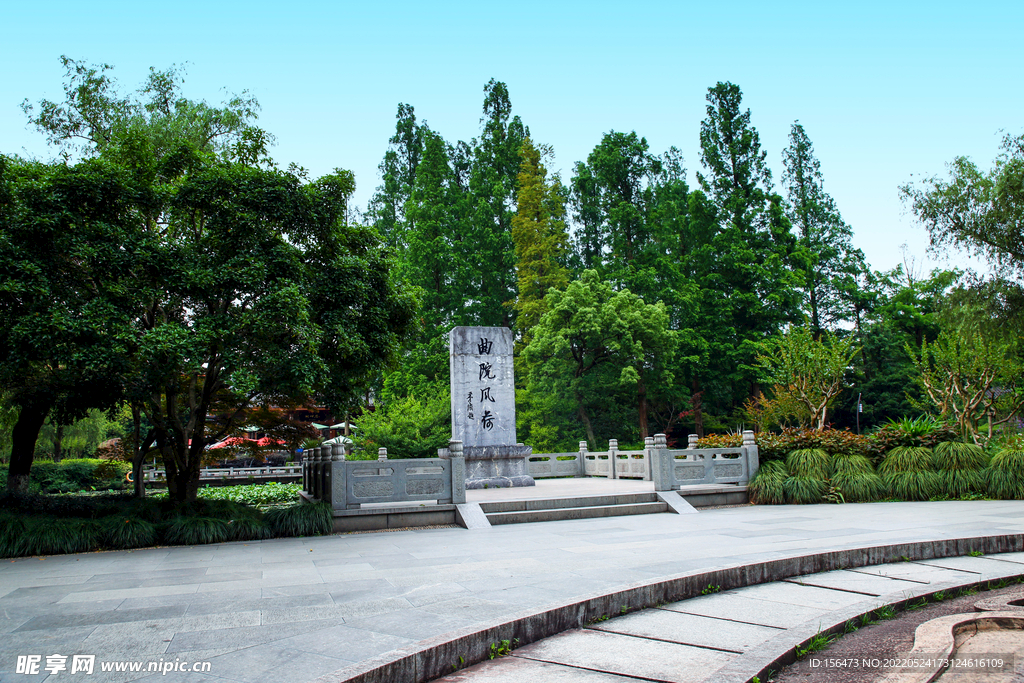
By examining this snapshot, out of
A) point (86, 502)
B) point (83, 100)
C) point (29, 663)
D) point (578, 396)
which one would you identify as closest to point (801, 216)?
point (578, 396)

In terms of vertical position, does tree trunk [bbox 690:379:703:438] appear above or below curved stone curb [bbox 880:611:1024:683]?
above

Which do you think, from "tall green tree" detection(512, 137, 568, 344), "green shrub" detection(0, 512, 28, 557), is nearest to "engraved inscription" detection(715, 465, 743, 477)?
"green shrub" detection(0, 512, 28, 557)

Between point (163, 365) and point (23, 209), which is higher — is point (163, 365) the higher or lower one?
the lower one

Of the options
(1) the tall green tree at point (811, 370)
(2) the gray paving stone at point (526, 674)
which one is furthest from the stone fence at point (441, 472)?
(1) the tall green tree at point (811, 370)

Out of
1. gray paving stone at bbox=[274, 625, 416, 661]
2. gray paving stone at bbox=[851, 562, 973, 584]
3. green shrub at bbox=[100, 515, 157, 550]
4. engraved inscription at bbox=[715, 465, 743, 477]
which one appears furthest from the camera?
engraved inscription at bbox=[715, 465, 743, 477]

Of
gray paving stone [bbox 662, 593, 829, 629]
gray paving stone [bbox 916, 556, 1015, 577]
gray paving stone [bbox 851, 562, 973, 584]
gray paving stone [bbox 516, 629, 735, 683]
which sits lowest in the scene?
gray paving stone [bbox 916, 556, 1015, 577]

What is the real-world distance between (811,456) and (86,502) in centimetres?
1168

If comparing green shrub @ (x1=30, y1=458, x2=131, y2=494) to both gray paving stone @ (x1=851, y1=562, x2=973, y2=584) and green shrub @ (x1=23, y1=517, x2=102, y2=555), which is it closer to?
green shrub @ (x1=23, y1=517, x2=102, y2=555)

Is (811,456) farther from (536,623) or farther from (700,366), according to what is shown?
(700,366)

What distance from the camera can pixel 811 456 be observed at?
41.0 feet

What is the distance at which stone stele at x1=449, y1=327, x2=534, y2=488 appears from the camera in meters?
14.1

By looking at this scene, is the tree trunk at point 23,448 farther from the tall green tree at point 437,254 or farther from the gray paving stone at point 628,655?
the tall green tree at point 437,254

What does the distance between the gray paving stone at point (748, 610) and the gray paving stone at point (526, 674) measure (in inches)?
59.6

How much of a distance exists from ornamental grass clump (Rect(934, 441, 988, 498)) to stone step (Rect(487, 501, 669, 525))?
5240 millimetres
